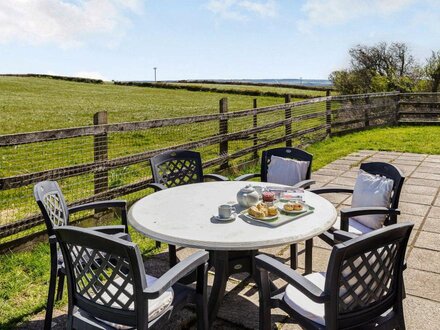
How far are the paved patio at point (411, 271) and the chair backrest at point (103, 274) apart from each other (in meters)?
0.84

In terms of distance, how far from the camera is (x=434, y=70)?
15.8m

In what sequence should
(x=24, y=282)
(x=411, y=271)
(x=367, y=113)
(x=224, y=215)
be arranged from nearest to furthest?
(x=224, y=215), (x=24, y=282), (x=411, y=271), (x=367, y=113)

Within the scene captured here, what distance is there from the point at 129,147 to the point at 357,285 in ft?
27.1

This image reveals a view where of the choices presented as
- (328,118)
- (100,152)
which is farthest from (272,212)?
(328,118)

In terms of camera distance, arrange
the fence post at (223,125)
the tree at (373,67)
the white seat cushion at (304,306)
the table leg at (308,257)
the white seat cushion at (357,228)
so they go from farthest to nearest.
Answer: the tree at (373,67) → the fence post at (223,125) → the table leg at (308,257) → the white seat cushion at (357,228) → the white seat cushion at (304,306)

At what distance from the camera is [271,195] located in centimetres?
273

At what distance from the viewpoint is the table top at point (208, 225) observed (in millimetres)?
2148

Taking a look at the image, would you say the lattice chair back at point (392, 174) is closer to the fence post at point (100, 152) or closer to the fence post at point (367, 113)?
the fence post at point (100, 152)

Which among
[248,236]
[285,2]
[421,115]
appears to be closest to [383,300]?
[248,236]

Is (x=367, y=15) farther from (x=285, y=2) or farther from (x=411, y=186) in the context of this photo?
(x=411, y=186)

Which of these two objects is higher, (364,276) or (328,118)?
(328,118)

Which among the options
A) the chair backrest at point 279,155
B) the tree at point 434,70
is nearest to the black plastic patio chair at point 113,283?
the chair backrest at point 279,155

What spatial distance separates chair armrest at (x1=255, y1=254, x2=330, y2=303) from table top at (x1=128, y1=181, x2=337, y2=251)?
0.14 m

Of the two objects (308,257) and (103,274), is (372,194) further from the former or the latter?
(103,274)
